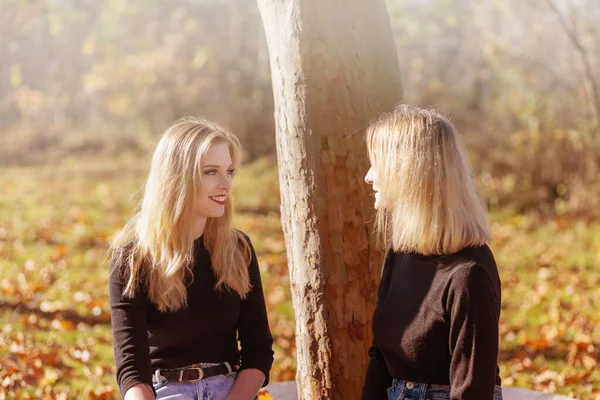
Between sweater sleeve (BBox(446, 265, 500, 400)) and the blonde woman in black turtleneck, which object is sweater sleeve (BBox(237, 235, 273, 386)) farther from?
sweater sleeve (BBox(446, 265, 500, 400))

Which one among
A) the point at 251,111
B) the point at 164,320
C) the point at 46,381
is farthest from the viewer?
the point at 251,111

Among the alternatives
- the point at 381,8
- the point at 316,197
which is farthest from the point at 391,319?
the point at 381,8

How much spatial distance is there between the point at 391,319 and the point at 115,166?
→ 13326 mm

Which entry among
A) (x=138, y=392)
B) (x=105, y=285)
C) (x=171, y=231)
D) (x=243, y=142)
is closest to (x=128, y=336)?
(x=138, y=392)

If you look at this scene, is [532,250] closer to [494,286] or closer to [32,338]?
[32,338]

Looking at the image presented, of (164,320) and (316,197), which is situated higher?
(316,197)

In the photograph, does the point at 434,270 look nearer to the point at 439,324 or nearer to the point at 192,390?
the point at 439,324

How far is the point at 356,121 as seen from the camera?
139 inches

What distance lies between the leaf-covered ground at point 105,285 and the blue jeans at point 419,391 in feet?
5.15

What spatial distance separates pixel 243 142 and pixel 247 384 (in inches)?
450

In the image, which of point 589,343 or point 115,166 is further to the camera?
point 115,166

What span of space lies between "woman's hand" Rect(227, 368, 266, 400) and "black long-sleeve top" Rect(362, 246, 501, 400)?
1.72 feet

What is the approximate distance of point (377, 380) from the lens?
287 cm

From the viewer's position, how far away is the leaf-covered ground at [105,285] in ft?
19.1
